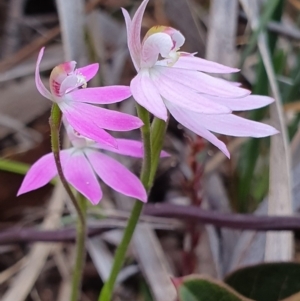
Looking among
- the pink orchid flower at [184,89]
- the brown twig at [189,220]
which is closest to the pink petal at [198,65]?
the pink orchid flower at [184,89]

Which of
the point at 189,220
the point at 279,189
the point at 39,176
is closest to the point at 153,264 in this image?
the point at 189,220

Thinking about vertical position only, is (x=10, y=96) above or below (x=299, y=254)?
above

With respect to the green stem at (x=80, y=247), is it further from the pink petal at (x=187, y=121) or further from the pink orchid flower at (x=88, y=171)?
the pink petal at (x=187, y=121)

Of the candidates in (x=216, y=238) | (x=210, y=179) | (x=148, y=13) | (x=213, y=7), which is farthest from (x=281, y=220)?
(x=148, y=13)

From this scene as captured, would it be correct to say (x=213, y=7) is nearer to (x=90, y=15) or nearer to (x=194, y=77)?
(x=90, y=15)

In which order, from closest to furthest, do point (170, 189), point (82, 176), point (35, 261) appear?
point (82, 176), point (35, 261), point (170, 189)

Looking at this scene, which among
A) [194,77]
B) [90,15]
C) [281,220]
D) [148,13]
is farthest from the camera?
[148,13]

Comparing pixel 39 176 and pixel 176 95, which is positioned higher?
pixel 176 95

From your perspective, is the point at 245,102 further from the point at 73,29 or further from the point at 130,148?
the point at 73,29
